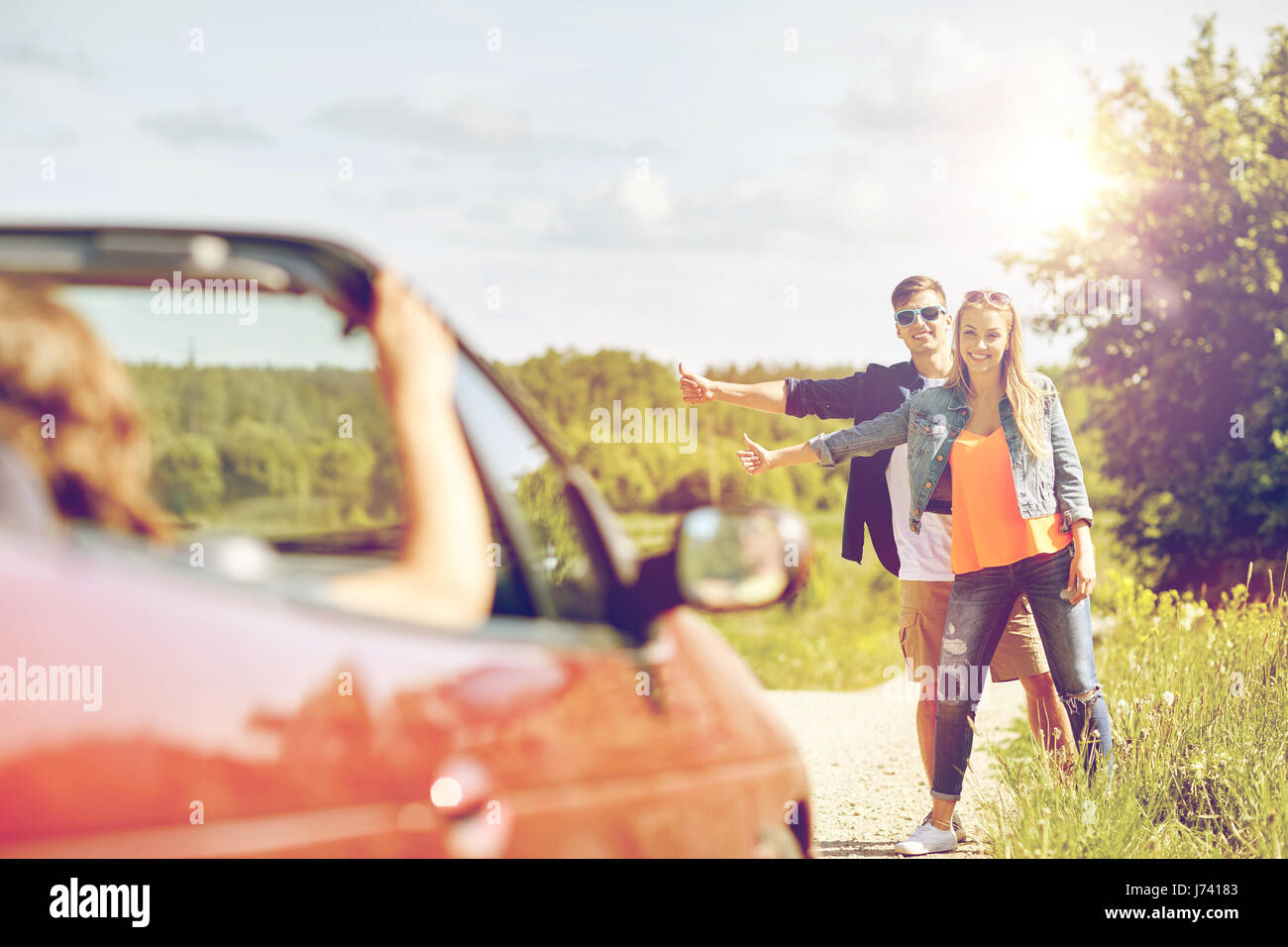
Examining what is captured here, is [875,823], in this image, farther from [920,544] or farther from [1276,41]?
[1276,41]

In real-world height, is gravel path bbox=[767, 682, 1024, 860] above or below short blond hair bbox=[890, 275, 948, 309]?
below

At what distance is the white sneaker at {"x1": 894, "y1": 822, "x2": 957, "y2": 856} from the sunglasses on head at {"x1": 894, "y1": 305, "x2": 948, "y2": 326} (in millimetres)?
2052

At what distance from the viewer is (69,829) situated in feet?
4.35

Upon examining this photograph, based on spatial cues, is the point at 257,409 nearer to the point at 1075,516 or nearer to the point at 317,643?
the point at 317,643

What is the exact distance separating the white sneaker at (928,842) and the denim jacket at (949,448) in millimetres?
1187

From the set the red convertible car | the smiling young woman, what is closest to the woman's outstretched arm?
the red convertible car

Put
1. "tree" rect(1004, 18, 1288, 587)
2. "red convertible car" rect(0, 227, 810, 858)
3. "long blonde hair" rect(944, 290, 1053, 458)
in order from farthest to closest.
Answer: "tree" rect(1004, 18, 1288, 587) → "long blonde hair" rect(944, 290, 1053, 458) → "red convertible car" rect(0, 227, 810, 858)

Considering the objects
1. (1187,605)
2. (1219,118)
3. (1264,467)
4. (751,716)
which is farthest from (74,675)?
(1219,118)

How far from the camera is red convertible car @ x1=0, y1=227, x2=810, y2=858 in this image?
1370mm

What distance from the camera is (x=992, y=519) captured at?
14.2 ft

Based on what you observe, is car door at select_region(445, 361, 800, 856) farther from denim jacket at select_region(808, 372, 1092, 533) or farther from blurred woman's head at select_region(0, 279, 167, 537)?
denim jacket at select_region(808, 372, 1092, 533)

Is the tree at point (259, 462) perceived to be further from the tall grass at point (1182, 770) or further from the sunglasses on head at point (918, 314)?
the sunglasses on head at point (918, 314)

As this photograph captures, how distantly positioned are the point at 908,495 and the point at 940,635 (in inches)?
23.1

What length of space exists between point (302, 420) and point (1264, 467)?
18312 mm
